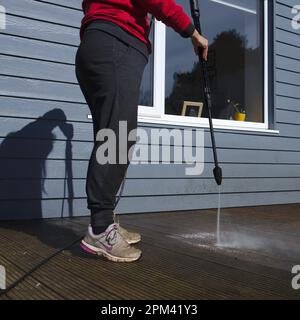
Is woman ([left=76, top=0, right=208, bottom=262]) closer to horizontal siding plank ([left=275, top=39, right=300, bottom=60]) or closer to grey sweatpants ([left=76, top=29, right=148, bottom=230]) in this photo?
grey sweatpants ([left=76, top=29, right=148, bottom=230])

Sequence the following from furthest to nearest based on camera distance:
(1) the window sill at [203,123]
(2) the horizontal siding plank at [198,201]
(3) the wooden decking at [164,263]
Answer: (1) the window sill at [203,123] < (2) the horizontal siding plank at [198,201] < (3) the wooden decking at [164,263]

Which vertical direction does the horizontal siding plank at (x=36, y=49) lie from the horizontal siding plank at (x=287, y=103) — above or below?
above

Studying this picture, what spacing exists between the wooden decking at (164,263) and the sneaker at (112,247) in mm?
38

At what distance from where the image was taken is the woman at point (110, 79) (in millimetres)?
1788

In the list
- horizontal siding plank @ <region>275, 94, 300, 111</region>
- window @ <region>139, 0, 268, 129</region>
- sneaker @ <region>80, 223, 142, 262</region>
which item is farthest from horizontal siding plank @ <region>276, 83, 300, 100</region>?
sneaker @ <region>80, 223, 142, 262</region>

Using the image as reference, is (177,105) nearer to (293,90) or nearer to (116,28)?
(293,90)

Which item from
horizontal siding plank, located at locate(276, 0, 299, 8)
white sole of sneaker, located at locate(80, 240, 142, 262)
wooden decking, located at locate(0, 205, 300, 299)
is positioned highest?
horizontal siding plank, located at locate(276, 0, 299, 8)

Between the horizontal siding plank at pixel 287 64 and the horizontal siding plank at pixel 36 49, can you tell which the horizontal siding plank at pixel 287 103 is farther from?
the horizontal siding plank at pixel 36 49

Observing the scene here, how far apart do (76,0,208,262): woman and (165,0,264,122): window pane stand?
2123mm

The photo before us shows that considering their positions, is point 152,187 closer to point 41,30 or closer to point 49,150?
point 49,150

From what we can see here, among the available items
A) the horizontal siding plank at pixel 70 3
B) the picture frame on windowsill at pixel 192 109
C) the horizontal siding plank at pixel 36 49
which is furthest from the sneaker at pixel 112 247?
the picture frame on windowsill at pixel 192 109

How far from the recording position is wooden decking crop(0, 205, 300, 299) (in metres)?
1.43

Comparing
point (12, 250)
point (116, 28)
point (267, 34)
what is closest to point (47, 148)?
point (12, 250)

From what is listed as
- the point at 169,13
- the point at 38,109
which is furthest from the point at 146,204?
the point at 169,13
